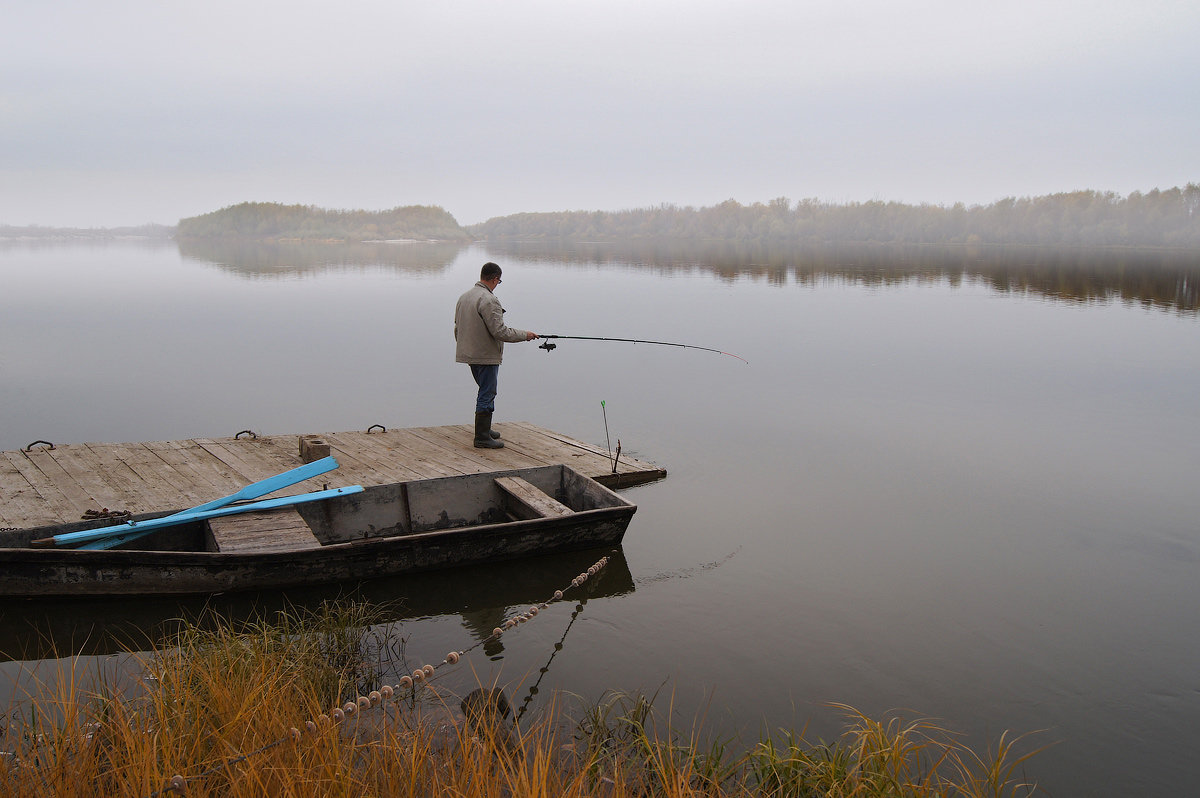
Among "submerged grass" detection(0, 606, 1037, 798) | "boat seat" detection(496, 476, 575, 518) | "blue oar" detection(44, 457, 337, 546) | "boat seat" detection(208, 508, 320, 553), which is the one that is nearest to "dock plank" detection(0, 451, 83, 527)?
"blue oar" detection(44, 457, 337, 546)

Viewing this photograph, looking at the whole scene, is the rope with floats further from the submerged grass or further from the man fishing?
the man fishing

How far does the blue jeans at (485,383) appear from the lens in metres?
8.41

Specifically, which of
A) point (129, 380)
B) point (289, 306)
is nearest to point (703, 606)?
point (129, 380)

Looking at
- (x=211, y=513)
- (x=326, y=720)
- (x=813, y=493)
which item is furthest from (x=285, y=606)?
(x=813, y=493)

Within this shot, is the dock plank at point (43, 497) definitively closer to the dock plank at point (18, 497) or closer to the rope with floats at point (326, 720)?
the dock plank at point (18, 497)

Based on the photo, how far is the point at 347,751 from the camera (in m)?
3.34

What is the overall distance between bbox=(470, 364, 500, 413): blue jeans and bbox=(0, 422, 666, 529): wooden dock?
1.54 feet

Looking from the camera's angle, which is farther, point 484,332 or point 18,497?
point 484,332

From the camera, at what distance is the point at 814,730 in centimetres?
487

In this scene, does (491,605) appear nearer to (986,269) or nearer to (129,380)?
(129,380)

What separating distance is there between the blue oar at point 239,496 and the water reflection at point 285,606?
465mm

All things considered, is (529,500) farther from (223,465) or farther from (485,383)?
(223,465)

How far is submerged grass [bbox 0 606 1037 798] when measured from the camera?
3012mm

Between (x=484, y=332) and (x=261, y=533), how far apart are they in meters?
3.02
